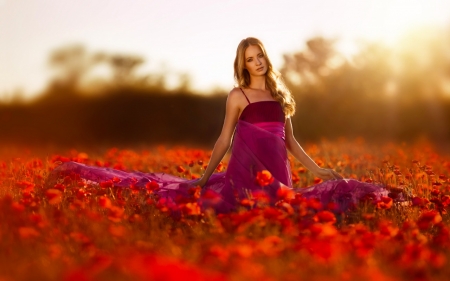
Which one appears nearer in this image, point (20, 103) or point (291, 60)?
point (20, 103)

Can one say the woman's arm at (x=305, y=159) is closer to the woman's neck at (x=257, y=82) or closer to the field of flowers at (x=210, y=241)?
the field of flowers at (x=210, y=241)

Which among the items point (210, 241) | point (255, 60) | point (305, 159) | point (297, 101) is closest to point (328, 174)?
point (305, 159)

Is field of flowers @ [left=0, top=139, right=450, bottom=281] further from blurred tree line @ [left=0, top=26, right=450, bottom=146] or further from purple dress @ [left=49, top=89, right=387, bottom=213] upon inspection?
blurred tree line @ [left=0, top=26, right=450, bottom=146]


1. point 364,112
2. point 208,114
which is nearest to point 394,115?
point 364,112

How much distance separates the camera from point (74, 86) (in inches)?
416

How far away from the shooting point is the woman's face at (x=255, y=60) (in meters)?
4.59

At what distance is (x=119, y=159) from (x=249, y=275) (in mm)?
5117

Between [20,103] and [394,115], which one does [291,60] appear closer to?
[394,115]

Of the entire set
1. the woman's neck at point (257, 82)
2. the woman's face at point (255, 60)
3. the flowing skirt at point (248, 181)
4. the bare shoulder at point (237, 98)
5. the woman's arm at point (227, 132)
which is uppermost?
the woman's face at point (255, 60)

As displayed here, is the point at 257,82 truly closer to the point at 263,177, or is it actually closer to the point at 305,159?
the point at 305,159

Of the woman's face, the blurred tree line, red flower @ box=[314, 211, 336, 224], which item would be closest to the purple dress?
the woman's face

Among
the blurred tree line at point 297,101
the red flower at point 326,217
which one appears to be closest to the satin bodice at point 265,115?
the red flower at point 326,217

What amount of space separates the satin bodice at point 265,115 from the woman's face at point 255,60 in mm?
252

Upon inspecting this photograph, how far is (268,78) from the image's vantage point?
15.6ft
